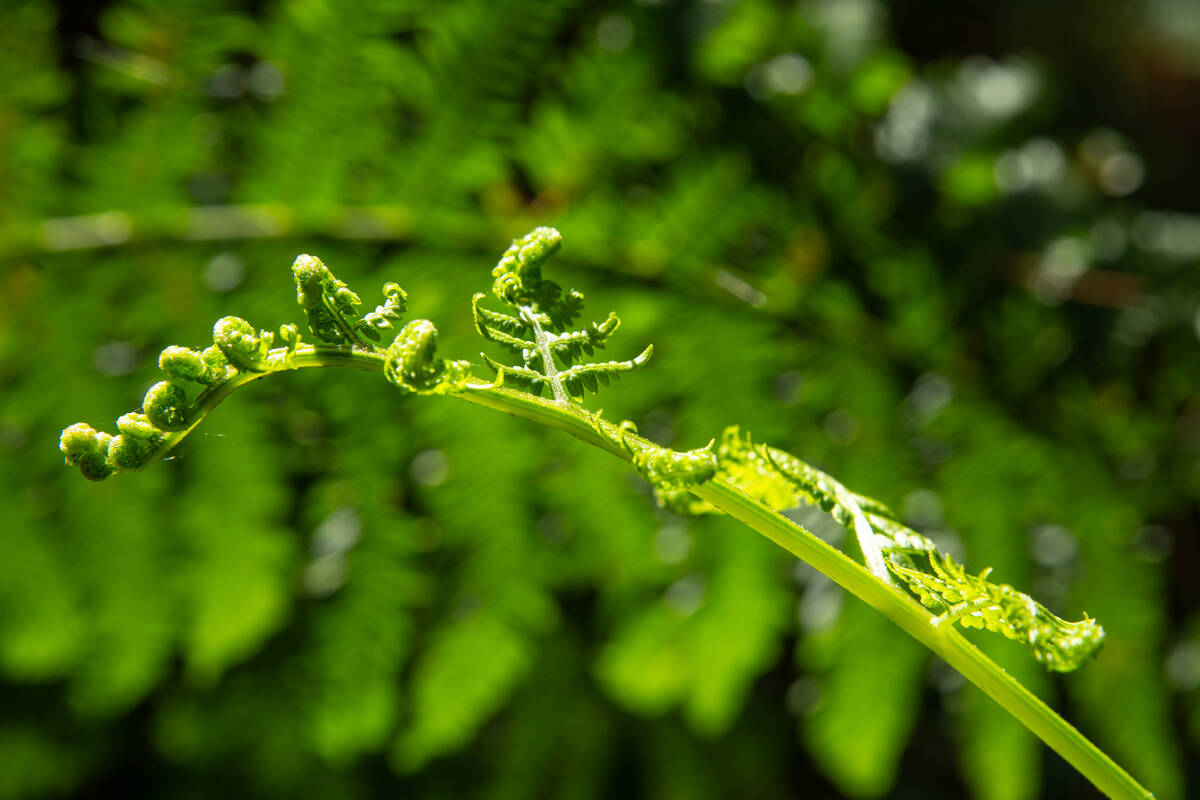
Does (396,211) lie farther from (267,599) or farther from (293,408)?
(267,599)

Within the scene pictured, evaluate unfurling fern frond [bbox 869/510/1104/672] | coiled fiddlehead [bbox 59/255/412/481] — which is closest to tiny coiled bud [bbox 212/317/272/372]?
coiled fiddlehead [bbox 59/255/412/481]

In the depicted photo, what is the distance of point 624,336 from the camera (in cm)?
168

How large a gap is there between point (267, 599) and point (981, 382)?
1.25 m

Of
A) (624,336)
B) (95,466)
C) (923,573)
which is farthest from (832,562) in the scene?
(624,336)

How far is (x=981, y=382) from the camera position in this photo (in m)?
1.80

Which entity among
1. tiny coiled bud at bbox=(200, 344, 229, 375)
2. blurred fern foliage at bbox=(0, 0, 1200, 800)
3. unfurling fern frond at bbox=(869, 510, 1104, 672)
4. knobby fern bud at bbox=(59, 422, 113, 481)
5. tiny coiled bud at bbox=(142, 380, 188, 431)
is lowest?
blurred fern foliage at bbox=(0, 0, 1200, 800)

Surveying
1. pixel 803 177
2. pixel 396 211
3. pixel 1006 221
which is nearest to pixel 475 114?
pixel 396 211

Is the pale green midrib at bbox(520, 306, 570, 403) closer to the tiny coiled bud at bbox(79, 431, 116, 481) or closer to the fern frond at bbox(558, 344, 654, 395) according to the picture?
the fern frond at bbox(558, 344, 654, 395)

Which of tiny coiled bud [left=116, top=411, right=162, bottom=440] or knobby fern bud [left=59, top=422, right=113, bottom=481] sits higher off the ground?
tiny coiled bud [left=116, top=411, right=162, bottom=440]

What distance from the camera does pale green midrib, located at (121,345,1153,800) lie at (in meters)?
0.42

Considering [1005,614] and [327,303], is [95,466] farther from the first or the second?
[1005,614]

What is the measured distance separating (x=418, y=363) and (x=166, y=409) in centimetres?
12

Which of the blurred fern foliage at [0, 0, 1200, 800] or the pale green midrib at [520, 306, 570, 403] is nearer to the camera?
the pale green midrib at [520, 306, 570, 403]

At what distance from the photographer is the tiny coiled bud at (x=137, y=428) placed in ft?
1.47
